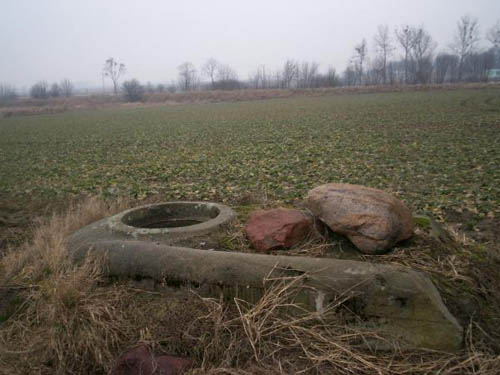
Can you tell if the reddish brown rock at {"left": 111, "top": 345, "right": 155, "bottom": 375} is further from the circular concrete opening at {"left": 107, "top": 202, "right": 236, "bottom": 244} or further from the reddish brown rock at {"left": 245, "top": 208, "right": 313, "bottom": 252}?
the circular concrete opening at {"left": 107, "top": 202, "right": 236, "bottom": 244}

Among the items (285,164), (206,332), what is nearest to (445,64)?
(285,164)

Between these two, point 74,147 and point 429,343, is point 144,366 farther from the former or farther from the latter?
point 74,147

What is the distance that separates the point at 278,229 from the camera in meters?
4.03

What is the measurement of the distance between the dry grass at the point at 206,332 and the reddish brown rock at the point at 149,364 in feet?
0.47

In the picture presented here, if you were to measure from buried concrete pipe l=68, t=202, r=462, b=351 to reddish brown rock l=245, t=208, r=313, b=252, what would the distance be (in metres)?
0.46

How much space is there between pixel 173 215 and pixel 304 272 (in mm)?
2615

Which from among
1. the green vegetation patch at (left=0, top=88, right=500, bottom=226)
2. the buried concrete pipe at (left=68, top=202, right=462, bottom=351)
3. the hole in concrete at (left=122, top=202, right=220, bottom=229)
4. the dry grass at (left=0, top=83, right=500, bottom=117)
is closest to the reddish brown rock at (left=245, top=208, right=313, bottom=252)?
the buried concrete pipe at (left=68, top=202, right=462, bottom=351)

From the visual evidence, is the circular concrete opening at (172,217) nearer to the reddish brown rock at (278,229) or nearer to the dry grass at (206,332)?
the reddish brown rock at (278,229)

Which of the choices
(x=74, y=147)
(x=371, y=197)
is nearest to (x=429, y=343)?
(x=371, y=197)

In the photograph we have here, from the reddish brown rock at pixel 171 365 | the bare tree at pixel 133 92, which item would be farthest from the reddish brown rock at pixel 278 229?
the bare tree at pixel 133 92

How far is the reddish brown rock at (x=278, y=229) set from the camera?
13.1 ft

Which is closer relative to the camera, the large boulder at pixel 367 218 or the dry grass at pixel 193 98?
the large boulder at pixel 367 218

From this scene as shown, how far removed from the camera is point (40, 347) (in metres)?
3.23

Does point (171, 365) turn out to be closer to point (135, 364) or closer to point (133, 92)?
point (135, 364)
